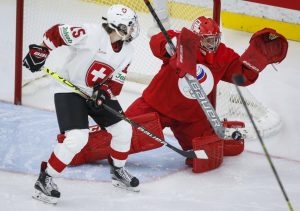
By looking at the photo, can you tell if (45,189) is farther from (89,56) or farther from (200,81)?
(200,81)

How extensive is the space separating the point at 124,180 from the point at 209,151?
0.45 metres

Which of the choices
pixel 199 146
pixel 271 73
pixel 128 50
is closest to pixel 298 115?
pixel 271 73

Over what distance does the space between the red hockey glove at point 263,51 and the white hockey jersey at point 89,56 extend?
1.93ft

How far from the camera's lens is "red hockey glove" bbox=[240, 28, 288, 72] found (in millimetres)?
4367

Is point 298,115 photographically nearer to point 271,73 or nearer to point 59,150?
point 271,73

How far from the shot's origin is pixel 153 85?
177 inches

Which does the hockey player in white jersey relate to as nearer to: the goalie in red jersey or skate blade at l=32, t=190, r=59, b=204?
skate blade at l=32, t=190, r=59, b=204

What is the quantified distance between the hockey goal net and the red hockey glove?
344 millimetres

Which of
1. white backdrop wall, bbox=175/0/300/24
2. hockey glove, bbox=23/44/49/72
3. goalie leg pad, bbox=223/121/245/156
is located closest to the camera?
hockey glove, bbox=23/44/49/72

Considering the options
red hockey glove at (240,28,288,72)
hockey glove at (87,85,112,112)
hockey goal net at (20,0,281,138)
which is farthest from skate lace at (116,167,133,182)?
hockey goal net at (20,0,281,138)

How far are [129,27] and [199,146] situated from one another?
713mm

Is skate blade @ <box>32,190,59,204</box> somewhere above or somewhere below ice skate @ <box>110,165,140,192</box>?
below

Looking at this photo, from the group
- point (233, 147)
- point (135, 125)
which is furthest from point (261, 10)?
point (135, 125)

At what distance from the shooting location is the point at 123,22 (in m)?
3.95
